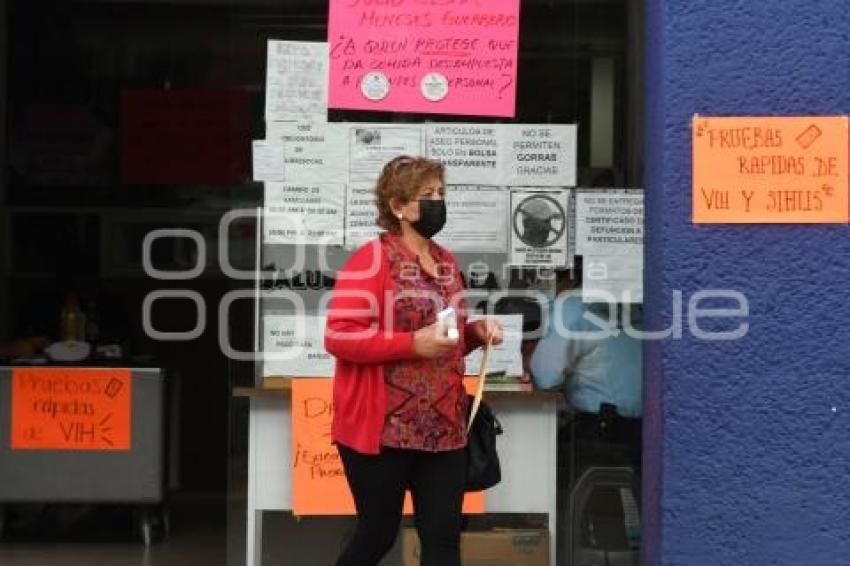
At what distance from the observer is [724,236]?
4449mm

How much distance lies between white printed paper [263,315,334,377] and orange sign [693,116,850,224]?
155 centimetres

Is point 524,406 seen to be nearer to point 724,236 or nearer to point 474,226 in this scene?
point 474,226

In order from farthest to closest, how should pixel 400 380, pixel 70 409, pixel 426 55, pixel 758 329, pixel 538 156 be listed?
pixel 70 409 → pixel 538 156 → pixel 426 55 → pixel 758 329 → pixel 400 380

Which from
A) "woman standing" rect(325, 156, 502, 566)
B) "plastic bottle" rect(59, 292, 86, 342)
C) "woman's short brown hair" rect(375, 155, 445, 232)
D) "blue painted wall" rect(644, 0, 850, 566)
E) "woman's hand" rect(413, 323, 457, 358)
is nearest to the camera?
"woman's hand" rect(413, 323, 457, 358)

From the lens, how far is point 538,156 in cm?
516

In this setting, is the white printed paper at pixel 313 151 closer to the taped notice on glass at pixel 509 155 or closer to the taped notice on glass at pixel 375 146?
the taped notice on glass at pixel 375 146

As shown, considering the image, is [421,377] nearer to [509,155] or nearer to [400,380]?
[400,380]

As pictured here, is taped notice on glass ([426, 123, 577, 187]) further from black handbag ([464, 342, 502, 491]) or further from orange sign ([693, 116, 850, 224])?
black handbag ([464, 342, 502, 491])

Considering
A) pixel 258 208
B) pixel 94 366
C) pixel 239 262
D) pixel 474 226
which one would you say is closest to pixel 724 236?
pixel 474 226

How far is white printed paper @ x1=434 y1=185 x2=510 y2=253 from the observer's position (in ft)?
16.9

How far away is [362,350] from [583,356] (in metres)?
1.51

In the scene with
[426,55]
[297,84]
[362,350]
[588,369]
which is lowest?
[588,369]

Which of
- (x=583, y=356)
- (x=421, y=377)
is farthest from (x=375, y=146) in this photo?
(x=421, y=377)

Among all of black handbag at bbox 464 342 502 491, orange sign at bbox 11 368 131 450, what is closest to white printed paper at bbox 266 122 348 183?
black handbag at bbox 464 342 502 491
